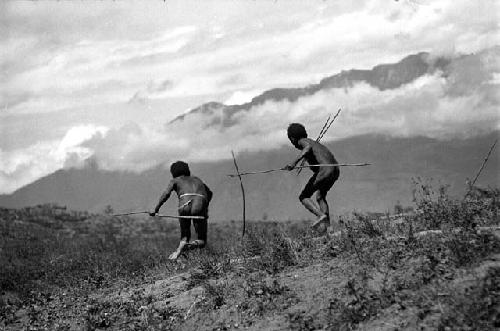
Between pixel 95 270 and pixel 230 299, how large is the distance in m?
5.62

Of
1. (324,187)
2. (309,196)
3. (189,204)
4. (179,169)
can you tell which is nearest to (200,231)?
(189,204)

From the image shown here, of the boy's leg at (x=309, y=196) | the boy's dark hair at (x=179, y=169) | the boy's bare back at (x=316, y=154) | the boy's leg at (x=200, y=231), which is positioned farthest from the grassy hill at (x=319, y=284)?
the boy's dark hair at (x=179, y=169)

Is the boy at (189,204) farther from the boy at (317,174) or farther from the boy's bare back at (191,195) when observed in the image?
the boy at (317,174)

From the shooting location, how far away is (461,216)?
907 cm

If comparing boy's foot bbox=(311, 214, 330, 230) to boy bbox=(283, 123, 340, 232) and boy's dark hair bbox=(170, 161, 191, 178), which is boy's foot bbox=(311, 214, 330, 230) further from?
boy's dark hair bbox=(170, 161, 191, 178)

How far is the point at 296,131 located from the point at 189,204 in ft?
9.23

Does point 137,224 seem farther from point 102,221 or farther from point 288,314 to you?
point 288,314

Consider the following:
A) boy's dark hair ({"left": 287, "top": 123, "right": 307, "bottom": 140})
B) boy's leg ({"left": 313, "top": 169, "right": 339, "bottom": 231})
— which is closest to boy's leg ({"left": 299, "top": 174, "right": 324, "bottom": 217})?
boy's leg ({"left": 313, "top": 169, "right": 339, "bottom": 231})

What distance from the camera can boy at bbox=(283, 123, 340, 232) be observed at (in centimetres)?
1221

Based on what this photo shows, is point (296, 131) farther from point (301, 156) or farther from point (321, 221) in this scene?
point (321, 221)

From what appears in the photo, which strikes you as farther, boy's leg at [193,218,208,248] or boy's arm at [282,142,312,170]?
boy's leg at [193,218,208,248]

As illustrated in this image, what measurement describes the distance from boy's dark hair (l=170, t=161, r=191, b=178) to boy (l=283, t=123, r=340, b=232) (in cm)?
286

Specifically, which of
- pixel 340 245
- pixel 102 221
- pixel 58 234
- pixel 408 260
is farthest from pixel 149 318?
pixel 102 221

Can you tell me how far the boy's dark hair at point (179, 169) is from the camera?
47.1ft
